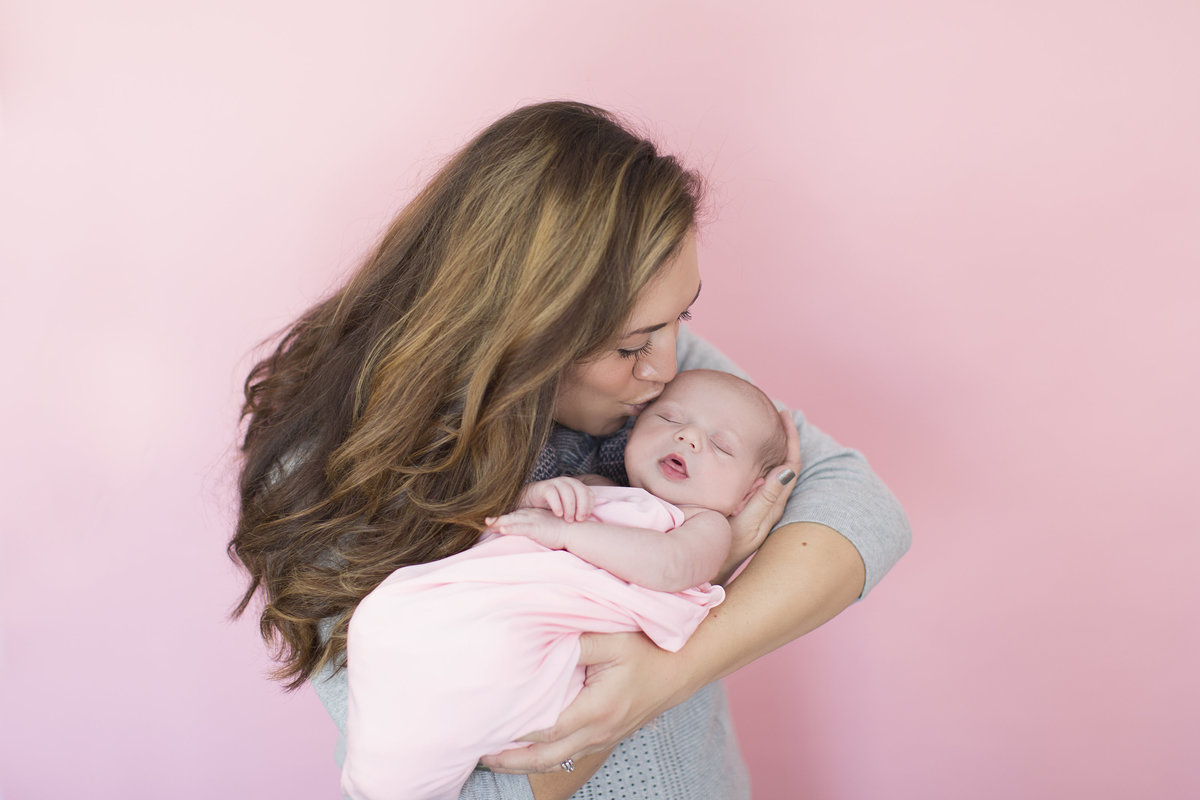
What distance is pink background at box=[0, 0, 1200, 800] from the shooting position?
206 centimetres

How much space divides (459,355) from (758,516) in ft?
1.92

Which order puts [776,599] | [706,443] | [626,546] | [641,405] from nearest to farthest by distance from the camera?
1. [626,546]
2. [776,599]
3. [706,443]
4. [641,405]

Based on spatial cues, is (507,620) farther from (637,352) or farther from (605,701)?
(637,352)

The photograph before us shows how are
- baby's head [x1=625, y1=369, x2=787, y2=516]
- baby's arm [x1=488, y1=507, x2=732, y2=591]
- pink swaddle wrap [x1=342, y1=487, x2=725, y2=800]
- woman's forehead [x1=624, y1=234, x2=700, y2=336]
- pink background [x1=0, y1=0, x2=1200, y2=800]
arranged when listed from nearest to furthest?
pink swaddle wrap [x1=342, y1=487, x2=725, y2=800], baby's arm [x1=488, y1=507, x2=732, y2=591], woman's forehead [x1=624, y1=234, x2=700, y2=336], baby's head [x1=625, y1=369, x2=787, y2=516], pink background [x1=0, y1=0, x2=1200, y2=800]

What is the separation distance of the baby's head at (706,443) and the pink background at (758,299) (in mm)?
879

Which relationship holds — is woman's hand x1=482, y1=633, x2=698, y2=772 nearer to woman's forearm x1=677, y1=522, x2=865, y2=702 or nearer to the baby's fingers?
woman's forearm x1=677, y1=522, x2=865, y2=702

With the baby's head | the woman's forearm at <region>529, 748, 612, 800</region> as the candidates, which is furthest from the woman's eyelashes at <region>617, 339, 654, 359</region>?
the woman's forearm at <region>529, 748, 612, 800</region>

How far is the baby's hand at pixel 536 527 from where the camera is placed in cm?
129

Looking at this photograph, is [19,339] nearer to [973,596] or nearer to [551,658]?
[551,658]

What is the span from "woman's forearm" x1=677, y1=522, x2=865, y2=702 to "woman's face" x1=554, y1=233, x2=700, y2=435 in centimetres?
34

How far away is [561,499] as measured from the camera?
1.34 meters

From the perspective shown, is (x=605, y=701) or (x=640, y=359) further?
(x=640, y=359)

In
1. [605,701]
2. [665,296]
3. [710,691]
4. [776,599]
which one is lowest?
[710,691]

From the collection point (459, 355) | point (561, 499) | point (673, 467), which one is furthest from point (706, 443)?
point (459, 355)
